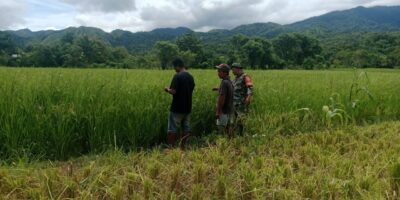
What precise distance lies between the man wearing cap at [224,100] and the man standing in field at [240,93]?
0.36m

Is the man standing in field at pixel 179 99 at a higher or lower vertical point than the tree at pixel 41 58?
lower

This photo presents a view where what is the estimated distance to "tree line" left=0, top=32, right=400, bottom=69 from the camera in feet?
127

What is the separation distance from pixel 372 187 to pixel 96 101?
399 cm

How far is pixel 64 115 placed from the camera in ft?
16.1

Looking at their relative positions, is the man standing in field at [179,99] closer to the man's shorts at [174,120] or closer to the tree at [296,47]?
the man's shorts at [174,120]

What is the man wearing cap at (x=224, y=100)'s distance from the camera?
5.58m

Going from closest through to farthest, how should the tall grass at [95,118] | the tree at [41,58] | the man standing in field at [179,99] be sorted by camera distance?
the tall grass at [95,118], the man standing in field at [179,99], the tree at [41,58]

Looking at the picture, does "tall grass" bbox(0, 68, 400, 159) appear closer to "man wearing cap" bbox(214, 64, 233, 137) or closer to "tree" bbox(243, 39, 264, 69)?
"man wearing cap" bbox(214, 64, 233, 137)

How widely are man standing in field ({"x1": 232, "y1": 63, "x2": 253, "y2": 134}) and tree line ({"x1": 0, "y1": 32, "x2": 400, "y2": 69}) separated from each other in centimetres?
2812

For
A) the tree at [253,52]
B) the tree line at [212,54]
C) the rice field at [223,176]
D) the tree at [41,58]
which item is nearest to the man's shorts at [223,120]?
the rice field at [223,176]

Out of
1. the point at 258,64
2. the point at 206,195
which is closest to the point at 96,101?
the point at 206,195

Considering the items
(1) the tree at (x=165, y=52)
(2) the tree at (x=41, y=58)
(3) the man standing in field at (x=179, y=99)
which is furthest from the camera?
(1) the tree at (x=165, y=52)

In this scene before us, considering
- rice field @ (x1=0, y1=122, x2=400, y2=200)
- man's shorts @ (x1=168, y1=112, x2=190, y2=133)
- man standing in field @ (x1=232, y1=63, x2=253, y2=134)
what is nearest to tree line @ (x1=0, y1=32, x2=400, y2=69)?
man standing in field @ (x1=232, y1=63, x2=253, y2=134)

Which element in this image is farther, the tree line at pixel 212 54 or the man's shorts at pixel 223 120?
the tree line at pixel 212 54
